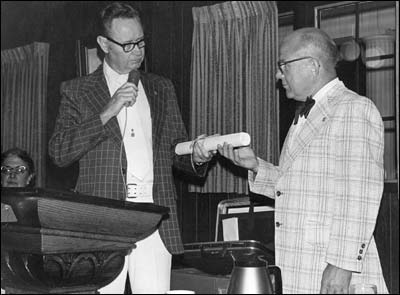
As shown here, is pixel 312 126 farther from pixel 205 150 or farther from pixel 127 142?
pixel 127 142

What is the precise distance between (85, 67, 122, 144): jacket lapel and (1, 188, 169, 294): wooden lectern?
0.97 metres

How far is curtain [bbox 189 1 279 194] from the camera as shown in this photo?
434cm

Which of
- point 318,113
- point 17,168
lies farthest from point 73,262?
point 17,168

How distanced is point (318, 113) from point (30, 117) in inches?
152

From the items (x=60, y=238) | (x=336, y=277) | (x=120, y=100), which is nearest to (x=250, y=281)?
(x=60, y=238)

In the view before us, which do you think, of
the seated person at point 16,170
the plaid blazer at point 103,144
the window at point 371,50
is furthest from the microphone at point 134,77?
the seated person at point 16,170

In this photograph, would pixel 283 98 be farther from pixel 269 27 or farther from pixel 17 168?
pixel 17 168

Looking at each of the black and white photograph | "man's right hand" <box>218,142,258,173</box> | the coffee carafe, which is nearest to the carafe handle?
the black and white photograph

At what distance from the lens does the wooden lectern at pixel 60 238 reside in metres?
1.74

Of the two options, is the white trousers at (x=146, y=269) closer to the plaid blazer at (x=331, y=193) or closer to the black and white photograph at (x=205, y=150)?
the black and white photograph at (x=205, y=150)

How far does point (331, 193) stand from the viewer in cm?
255

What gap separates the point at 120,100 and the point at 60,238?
98cm

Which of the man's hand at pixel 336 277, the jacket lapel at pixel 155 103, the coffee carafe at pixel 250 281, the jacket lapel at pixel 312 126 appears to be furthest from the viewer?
the jacket lapel at pixel 155 103

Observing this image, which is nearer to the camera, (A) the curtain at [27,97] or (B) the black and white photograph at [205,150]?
(B) the black and white photograph at [205,150]
